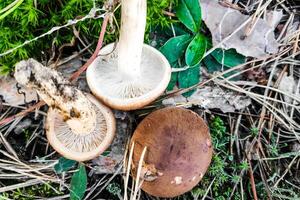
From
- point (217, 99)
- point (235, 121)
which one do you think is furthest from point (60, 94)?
point (235, 121)

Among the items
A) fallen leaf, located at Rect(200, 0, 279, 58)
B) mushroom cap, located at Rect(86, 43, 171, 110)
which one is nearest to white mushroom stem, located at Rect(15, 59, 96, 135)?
mushroom cap, located at Rect(86, 43, 171, 110)

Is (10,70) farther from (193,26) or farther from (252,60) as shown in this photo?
(252,60)

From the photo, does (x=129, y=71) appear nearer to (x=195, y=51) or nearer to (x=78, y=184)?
(x=195, y=51)

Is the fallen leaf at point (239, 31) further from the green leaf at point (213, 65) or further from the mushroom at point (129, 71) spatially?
the mushroom at point (129, 71)

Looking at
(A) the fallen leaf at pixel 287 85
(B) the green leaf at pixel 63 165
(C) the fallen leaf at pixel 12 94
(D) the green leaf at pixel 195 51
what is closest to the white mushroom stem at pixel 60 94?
(B) the green leaf at pixel 63 165

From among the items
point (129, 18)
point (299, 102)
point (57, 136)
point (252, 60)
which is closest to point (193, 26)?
point (252, 60)

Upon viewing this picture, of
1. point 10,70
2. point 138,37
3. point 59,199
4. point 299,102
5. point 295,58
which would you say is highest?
point 138,37

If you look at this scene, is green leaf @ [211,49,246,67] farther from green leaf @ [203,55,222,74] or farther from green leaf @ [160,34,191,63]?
green leaf @ [160,34,191,63]
